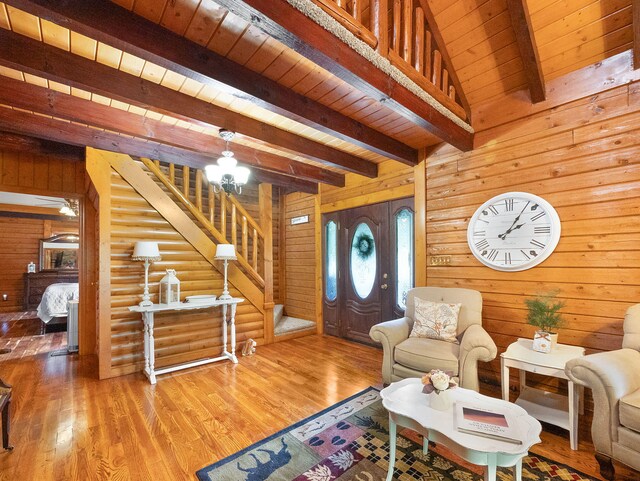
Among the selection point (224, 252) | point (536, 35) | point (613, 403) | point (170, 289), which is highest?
point (536, 35)

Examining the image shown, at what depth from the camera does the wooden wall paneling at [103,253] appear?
131 inches

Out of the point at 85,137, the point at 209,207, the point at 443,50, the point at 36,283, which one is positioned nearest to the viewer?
the point at 443,50

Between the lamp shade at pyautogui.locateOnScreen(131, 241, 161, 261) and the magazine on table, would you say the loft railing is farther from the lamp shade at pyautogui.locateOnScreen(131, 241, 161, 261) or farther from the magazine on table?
the lamp shade at pyautogui.locateOnScreen(131, 241, 161, 261)

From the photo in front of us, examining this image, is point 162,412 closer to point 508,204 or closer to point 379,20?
point 379,20

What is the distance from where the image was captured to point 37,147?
11.6ft

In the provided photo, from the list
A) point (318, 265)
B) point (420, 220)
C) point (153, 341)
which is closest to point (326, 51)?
point (420, 220)

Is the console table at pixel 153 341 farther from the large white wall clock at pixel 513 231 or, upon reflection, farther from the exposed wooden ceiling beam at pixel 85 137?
the large white wall clock at pixel 513 231

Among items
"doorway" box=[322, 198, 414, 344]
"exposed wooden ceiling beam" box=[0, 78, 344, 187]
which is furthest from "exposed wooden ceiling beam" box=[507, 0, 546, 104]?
"exposed wooden ceiling beam" box=[0, 78, 344, 187]

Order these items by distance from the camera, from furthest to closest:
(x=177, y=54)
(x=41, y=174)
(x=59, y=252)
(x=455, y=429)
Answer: (x=59, y=252), (x=41, y=174), (x=177, y=54), (x=455, y=429)

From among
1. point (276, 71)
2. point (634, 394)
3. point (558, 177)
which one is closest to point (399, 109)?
point (276, 71)

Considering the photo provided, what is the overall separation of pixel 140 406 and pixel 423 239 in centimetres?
341

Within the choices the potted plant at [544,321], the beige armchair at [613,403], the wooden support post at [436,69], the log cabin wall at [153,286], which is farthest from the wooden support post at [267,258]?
the beige armchair at [613,403]

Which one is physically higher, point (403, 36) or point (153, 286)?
point (403, 36)

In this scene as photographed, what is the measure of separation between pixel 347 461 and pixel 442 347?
1241mm
